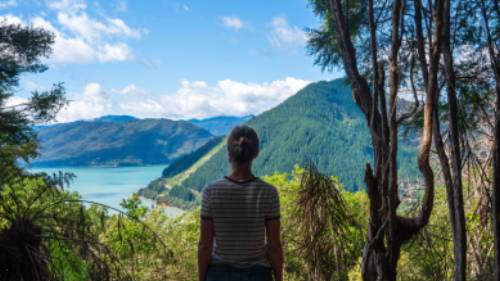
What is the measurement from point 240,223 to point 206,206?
0.10 m

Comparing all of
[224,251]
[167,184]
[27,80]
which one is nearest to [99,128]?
[167,184]

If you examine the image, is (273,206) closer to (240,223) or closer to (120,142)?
(240,223)

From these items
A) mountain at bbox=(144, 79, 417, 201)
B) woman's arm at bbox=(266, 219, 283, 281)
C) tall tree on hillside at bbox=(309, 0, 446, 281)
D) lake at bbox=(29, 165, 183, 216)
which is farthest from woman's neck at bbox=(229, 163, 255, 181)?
mountain at bbox=(144, 79, 417, 201)

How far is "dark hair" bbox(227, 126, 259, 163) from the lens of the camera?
1306 mm

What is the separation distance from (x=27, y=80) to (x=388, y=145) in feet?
28.3

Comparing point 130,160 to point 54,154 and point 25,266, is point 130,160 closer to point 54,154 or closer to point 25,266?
point 54,154

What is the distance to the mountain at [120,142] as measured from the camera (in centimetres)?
11734

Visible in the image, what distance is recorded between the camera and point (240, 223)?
1.29m

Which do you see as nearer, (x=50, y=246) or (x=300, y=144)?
(x=50, y=246)

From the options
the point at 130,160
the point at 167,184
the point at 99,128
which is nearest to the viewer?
the point at 167,184

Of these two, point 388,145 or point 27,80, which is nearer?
point 388,145

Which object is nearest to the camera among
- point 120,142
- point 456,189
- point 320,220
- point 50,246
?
point 50,246

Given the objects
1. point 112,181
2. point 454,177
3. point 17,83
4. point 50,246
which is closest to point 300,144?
point 112,181

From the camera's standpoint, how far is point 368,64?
288cm
